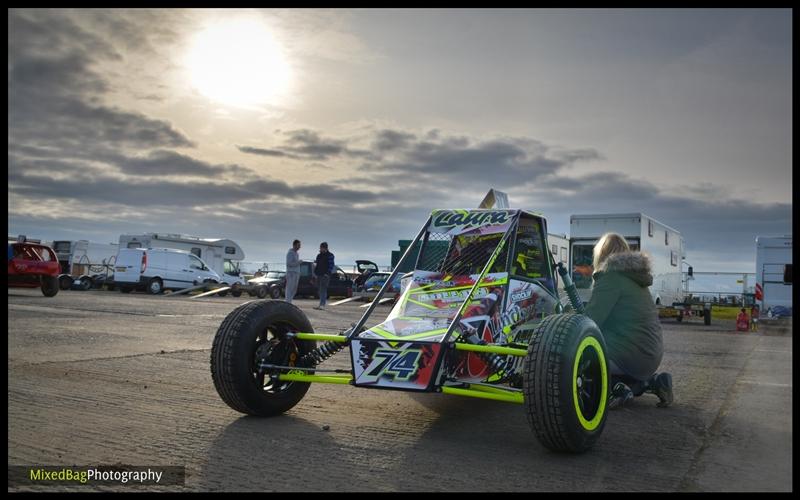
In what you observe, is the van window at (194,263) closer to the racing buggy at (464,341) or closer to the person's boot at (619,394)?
the racing buggy at (464,341)

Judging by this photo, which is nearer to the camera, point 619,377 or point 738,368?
point 619,377

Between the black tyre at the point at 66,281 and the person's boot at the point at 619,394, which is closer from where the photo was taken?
the person's boot at the point at 619,394

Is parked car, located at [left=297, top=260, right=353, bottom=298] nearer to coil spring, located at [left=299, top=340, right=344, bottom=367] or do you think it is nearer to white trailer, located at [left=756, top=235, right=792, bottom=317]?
white trailer, located at [left=756, top=235, right=792, bottom=317]

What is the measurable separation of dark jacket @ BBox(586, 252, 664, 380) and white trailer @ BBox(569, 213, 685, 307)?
47.9ft

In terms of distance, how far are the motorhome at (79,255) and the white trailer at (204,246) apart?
387cm

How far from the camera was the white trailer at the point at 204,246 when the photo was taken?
3947 centimetres

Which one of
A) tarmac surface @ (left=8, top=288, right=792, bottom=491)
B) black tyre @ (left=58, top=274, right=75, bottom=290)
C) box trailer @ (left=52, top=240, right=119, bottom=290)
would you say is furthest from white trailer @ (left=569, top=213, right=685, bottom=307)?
box trailer @ (left=52, top=240, right=119, bottom=290)

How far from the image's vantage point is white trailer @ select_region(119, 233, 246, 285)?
39469 mm

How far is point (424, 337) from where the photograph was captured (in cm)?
516

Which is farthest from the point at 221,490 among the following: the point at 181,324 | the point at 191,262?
the point at 191,262

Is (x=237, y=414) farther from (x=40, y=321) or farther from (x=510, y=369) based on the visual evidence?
(x=40, y=321)

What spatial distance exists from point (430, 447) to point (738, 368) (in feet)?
21.4

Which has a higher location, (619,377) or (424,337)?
(424,337)

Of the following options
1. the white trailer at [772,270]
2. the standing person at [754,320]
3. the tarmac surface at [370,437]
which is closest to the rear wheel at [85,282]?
the tarmac surface at [370,437]
